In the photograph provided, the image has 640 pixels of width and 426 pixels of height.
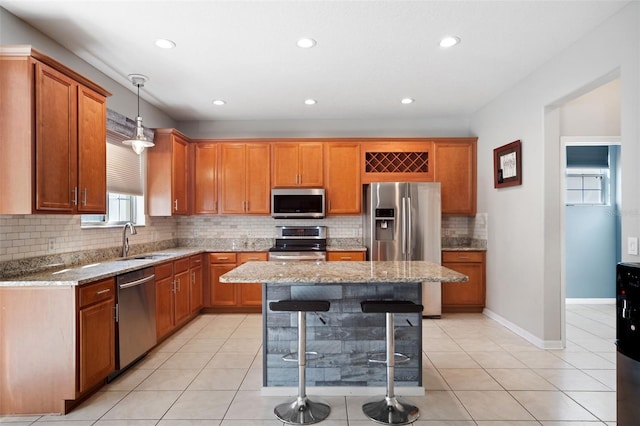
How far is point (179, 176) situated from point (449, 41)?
359 centimetres

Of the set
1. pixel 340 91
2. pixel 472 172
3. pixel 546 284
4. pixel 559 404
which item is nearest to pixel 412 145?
pixel 472 172

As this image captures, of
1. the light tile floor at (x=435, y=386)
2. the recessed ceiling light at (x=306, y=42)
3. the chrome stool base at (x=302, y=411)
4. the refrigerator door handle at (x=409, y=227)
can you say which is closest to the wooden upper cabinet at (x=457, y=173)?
the refrigerator door handle at (x=409, y=227)

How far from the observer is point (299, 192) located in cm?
499

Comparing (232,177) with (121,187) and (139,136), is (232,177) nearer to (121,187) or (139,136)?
(121,187)

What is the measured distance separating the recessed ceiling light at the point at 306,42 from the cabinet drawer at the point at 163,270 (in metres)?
2.55

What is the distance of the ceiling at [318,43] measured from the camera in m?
2.52

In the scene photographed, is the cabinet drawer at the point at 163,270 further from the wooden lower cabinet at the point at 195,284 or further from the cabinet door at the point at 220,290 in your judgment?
the cabinet door at the point at 220,290

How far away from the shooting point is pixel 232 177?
5.11m

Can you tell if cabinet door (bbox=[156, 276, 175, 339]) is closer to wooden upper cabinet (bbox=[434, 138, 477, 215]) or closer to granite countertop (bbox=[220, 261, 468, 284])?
granite countertop (bbox=[220, 261, 468, 284])

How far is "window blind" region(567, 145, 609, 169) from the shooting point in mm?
5320

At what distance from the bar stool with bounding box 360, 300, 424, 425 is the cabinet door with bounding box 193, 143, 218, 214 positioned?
3448mm

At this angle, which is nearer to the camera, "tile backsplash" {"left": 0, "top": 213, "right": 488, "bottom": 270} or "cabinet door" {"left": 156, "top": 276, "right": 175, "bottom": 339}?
"tile backsplash" {"left": 0, "top": 213, "right": 488, "bottom": 270}

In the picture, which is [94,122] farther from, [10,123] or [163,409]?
[163,409]

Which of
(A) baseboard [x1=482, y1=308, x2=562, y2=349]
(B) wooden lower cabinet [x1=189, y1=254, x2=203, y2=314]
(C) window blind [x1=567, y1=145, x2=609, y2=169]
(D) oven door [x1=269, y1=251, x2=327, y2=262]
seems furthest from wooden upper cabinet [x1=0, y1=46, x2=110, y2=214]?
(C) window blind [x1=567, y1=145, x2=609, y2=169]
